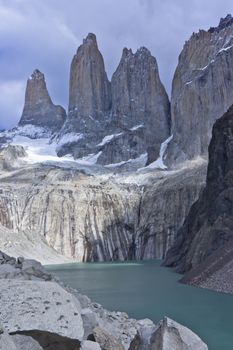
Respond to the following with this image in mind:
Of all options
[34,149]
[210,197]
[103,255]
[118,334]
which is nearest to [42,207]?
[103,255]

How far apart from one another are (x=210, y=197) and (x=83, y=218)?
47.7 metres

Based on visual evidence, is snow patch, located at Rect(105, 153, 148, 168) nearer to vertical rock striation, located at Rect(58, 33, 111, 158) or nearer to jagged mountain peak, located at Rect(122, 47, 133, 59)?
vertical rock striation, located at Rect(58, 33, 111, 158)

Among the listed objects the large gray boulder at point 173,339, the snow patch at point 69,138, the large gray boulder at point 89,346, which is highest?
the snow patch at point 69,138

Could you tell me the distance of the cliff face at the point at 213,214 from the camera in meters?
49.0

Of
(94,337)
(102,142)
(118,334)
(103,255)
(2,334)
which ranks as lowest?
(103,255)

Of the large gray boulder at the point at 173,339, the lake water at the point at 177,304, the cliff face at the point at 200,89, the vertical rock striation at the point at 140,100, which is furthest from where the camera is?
the vertical rock striation at the point at 140,100

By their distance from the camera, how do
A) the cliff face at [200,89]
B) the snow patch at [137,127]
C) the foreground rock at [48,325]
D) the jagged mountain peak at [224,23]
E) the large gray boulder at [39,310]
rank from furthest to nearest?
the snow patch at [137,127] < the jagged mountain peak at [224,23] < the cliff face at [200,89] < the large gray boulder at [39,310] < the foreground rock at [48,325]

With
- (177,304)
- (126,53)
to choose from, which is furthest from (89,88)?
(177,304)

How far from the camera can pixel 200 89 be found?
440 feet

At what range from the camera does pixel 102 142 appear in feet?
527

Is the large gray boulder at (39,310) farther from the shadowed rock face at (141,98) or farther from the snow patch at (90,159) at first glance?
the shadowed rock face at (141,98)

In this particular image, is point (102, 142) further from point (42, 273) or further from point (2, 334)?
point (2, 334)

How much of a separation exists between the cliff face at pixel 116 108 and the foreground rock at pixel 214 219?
77735 mm

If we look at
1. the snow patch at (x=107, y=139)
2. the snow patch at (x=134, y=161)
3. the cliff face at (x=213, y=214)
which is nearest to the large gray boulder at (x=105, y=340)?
the cliff face at (x=213, y=214)
